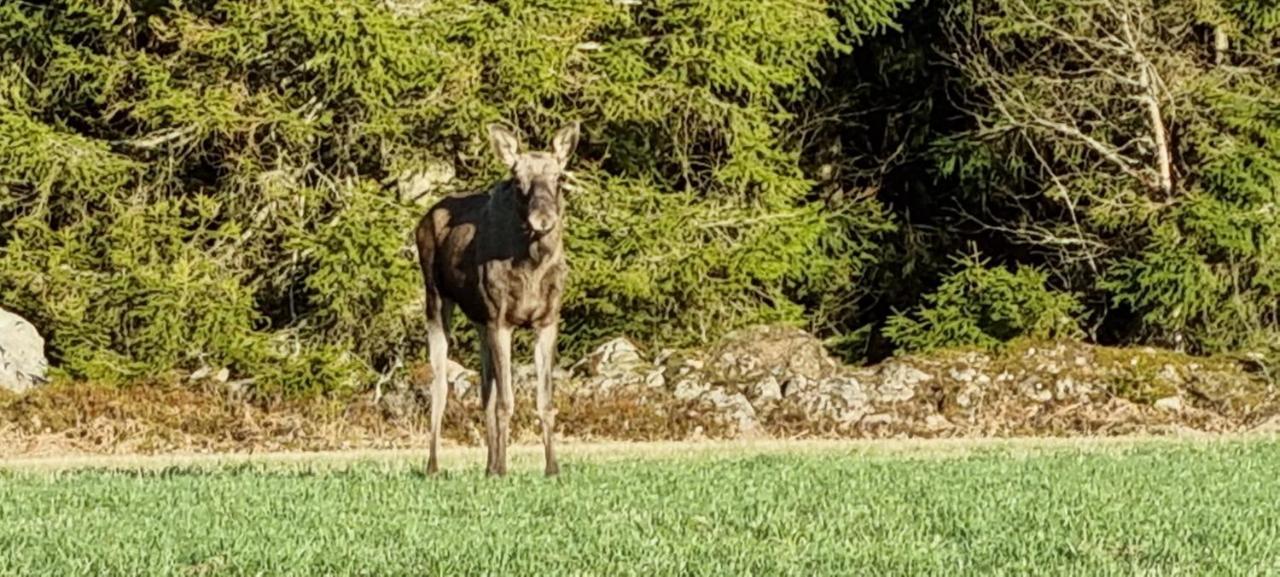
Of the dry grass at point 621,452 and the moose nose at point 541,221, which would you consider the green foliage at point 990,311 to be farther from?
the moose nose at point 541,221

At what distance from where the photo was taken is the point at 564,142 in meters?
15.6

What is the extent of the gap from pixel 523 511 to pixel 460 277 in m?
4.70

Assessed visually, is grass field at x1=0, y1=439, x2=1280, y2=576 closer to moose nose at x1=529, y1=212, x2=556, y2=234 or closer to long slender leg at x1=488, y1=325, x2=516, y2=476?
long slender leg at x1=488, y1=325, x2=516, y2=476

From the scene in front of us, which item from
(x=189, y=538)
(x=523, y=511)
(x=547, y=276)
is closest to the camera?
(x=189, y=538)

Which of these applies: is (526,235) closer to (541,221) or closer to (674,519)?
(541,221)

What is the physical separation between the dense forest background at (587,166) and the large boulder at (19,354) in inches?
11.4

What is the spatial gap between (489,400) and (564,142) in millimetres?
1937

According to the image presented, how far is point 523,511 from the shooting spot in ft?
38.7

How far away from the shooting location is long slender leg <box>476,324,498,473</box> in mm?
15469

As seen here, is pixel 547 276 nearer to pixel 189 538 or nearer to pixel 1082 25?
pixel 189 538

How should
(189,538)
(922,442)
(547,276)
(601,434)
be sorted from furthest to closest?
(601,434), (922,442), (547,276), (189,538)

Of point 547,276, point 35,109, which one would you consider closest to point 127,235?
point 35,109

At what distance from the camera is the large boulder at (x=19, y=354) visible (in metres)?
25.4

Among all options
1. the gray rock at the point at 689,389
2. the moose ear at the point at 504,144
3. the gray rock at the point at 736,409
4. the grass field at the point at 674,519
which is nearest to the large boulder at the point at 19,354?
the gray rock at the point at 689,389
